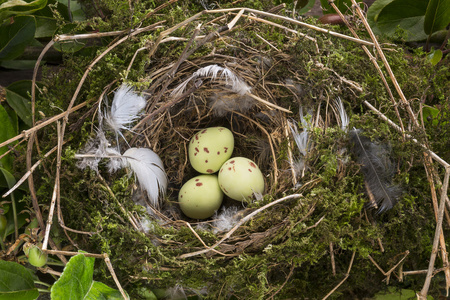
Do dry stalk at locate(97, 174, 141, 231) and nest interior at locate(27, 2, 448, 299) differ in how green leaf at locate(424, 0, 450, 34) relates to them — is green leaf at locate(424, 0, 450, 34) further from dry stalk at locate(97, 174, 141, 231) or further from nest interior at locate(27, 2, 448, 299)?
dry stalk at locate(97, 174, 141, 231)

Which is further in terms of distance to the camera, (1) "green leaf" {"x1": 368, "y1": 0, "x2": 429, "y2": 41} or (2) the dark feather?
(1) "green leaf" {"x1": 368, "y1": 0, "x2": 429, "y2": 41}

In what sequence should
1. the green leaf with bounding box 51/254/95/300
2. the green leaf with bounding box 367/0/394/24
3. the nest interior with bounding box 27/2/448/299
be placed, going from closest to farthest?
the green leaf with bounding box 51/254/95/300
the nest interior with bounding box 27/2/448/299
the green leaf with bounding box 367/0/394/24

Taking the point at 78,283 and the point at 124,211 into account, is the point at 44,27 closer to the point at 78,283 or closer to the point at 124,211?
the point at 124,211

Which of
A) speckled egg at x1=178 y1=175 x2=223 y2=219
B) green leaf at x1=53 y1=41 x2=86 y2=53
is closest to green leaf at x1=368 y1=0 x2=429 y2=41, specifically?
speckled egg at x1=178 y1=175 x2=223 y2=219

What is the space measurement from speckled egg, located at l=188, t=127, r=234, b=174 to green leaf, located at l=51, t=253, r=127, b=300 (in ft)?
1.21

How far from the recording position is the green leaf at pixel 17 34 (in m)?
1.12

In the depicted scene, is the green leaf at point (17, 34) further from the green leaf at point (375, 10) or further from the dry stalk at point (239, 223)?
the green leaf at point (375, 10)

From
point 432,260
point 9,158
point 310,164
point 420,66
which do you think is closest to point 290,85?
point 310,164

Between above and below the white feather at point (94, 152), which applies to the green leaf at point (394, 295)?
below

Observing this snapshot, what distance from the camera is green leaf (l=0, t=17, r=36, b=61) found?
3.66 ft

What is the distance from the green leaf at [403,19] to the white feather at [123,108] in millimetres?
657

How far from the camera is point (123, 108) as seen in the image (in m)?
0.94

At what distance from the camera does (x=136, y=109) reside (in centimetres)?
96

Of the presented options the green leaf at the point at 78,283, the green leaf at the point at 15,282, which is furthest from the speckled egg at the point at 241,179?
the green leaf at the point at 15,282
